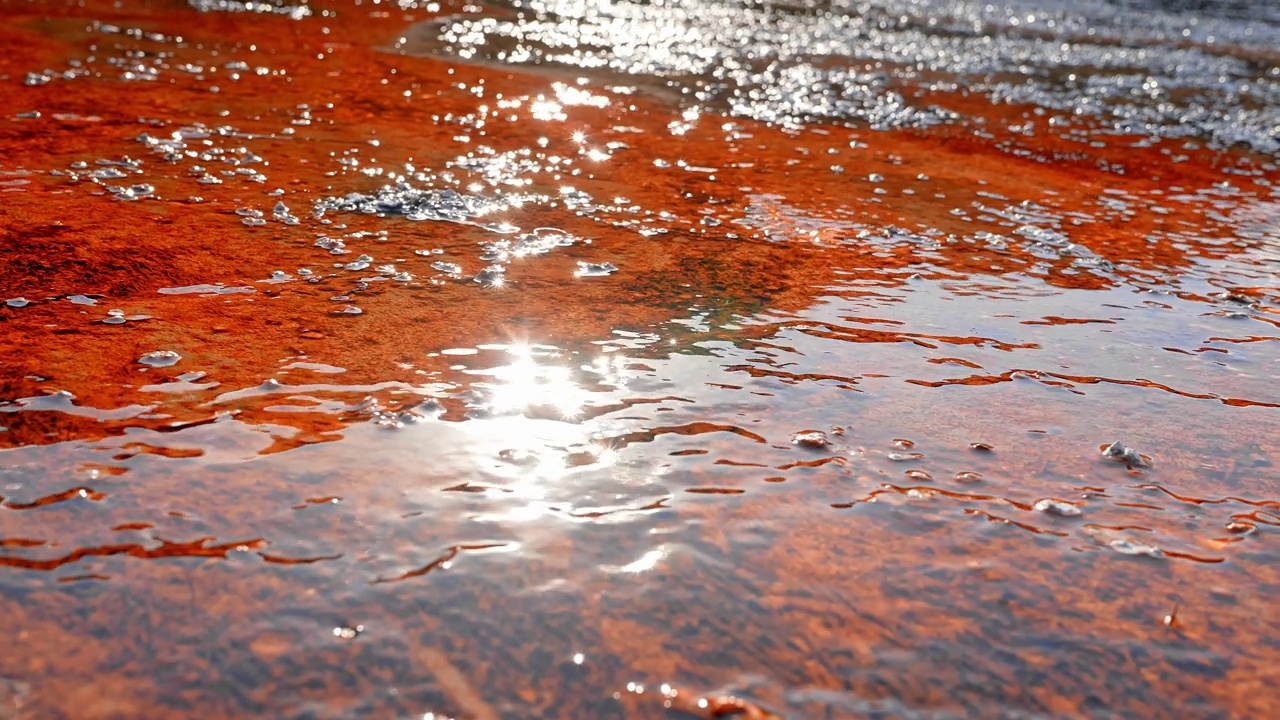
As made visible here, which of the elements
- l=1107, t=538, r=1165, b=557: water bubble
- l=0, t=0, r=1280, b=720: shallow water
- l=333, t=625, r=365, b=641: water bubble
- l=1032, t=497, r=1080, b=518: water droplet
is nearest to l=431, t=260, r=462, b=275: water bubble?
l=0, t=0, r=1280, b=720: shallow water

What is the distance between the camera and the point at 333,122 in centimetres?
655

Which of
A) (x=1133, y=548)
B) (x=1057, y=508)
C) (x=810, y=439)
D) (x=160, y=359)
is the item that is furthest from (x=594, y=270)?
(x=1133, y=548)

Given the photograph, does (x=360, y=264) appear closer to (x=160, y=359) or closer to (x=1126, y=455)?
(x=160, y=359)

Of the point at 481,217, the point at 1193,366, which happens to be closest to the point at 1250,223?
the point at 1193,366

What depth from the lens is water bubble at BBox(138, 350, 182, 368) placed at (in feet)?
10.5

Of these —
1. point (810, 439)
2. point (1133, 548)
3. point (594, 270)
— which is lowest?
point (1133, 548)

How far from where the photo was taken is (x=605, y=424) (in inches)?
122

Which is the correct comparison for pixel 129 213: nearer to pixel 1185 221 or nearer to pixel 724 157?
pixel 724 157

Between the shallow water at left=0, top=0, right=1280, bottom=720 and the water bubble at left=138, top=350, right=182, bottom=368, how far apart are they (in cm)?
1

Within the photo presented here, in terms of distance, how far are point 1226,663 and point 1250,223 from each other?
482 centimetres

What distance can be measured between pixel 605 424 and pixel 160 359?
1.46 metres

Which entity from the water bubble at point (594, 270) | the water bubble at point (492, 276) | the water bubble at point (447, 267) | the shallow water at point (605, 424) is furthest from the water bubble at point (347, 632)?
the water bubble at point (594, 270)

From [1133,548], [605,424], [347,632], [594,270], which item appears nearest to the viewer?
[347,632]

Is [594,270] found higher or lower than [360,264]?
lower
